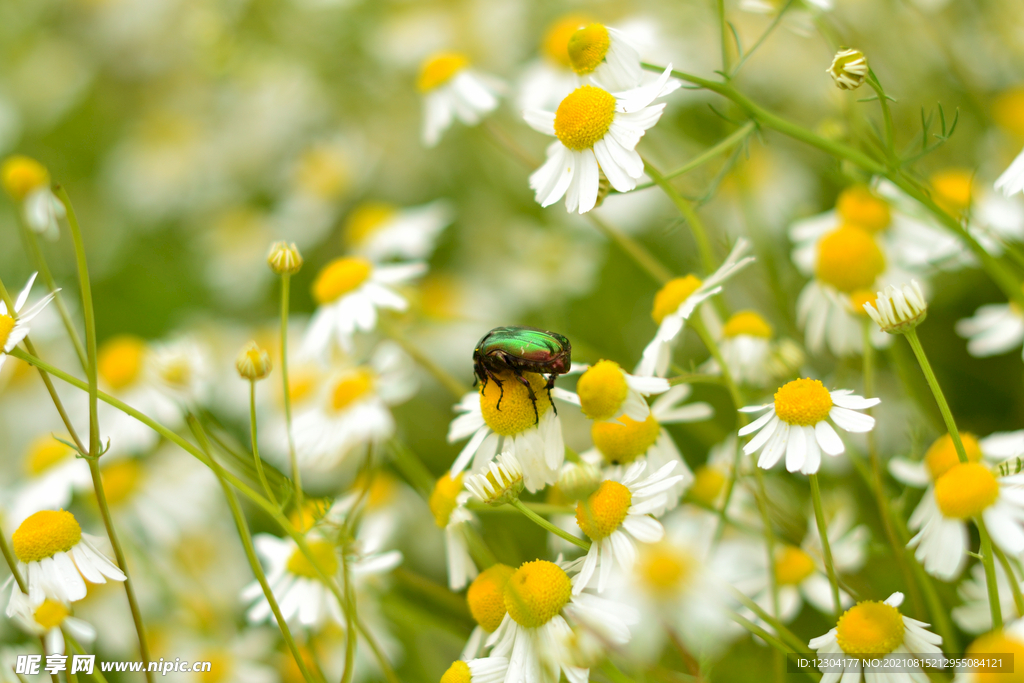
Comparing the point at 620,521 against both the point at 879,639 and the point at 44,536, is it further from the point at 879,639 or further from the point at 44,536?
the point at 44,536

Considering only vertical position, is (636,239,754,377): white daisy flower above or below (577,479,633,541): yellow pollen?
above

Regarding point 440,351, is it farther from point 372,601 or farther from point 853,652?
point 853,652

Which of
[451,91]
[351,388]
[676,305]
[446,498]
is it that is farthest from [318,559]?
[451,91]

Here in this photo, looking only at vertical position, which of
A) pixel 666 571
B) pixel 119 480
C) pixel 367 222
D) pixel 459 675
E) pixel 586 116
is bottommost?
pixel 119 480

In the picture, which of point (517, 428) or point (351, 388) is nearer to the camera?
point (517, 428)

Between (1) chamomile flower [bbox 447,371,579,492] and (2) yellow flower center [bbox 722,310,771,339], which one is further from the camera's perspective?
(2) yellow flower center [bbox 722,310,771,339]

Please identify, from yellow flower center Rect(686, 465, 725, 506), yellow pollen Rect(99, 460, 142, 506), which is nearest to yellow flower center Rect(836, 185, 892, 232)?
yellow flower center Rect(686, 465, 725, 506)

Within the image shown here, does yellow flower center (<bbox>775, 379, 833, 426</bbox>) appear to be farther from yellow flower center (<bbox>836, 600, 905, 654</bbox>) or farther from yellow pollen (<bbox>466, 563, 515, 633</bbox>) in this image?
yellow pollen (<bbox>466, 563, 515, 633</bbox>)
